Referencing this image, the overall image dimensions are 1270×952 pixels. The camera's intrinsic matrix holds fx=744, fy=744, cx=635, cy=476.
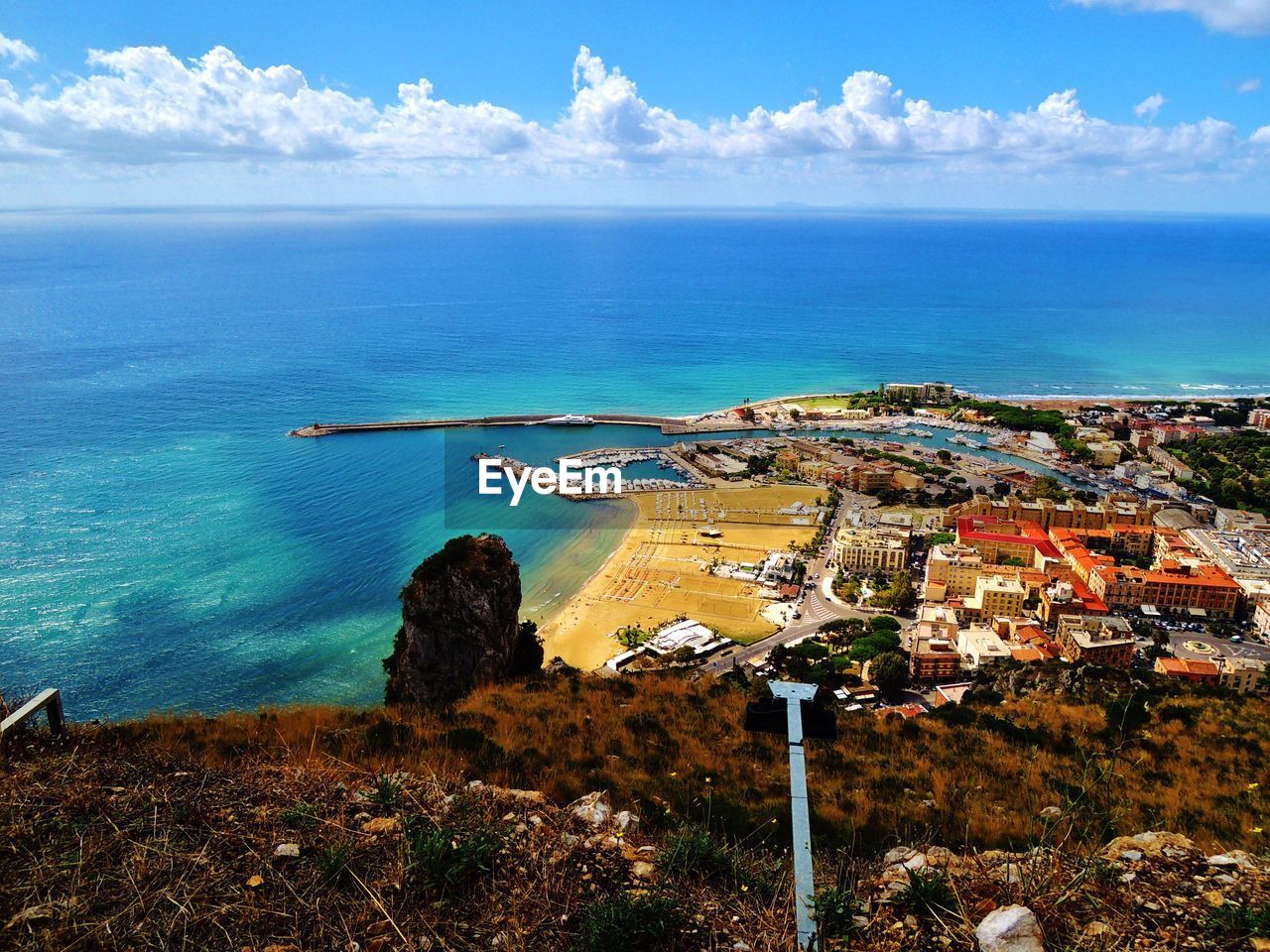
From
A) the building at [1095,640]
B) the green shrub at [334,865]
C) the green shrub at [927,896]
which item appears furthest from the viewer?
the building at [1095,640]

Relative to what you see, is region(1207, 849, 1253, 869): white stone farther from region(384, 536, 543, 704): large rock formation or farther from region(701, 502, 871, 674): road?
region(701, 502, 871, 674): road

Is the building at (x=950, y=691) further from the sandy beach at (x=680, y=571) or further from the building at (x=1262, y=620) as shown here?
the building at (x=1262, y=620)

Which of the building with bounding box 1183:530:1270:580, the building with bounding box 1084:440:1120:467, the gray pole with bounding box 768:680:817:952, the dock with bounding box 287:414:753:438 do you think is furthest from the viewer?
the dock with bounding box 287:414:753:438

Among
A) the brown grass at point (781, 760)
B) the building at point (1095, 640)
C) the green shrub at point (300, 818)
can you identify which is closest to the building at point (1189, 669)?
the building at point (1095, 640)

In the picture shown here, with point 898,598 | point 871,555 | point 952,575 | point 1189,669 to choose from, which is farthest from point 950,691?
point 871,555

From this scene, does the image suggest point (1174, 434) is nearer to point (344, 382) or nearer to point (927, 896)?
point (927, 896)

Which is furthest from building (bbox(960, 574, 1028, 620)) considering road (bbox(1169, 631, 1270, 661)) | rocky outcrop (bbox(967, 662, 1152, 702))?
rocky outcrop (bbox(967, 662, 1152, 702))

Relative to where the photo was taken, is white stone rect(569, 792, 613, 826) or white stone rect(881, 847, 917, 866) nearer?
white stone rect(881, 847, 917, 866)
